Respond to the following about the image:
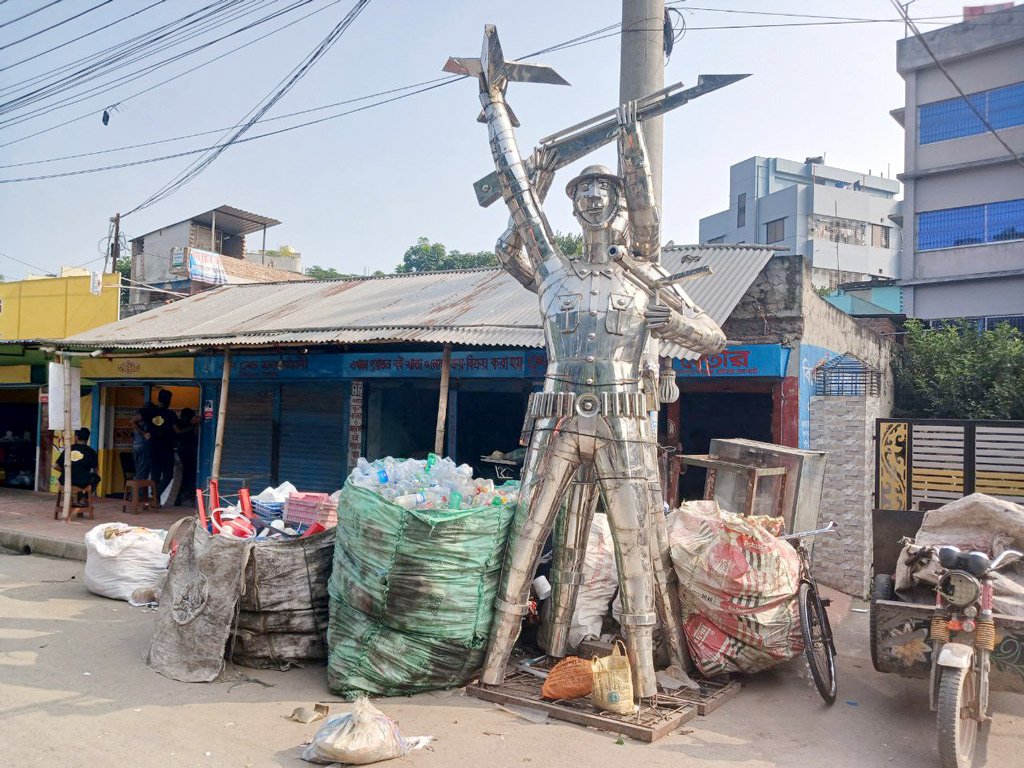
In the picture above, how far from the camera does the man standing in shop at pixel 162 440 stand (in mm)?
11922

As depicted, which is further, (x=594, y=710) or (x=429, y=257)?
(x=429, y=257)

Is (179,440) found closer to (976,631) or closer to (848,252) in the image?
(976,631)

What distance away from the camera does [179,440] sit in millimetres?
12789

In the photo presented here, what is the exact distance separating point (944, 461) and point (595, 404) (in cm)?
466

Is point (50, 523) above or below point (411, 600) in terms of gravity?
below

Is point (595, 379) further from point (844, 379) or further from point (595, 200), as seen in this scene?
point (844, 379)

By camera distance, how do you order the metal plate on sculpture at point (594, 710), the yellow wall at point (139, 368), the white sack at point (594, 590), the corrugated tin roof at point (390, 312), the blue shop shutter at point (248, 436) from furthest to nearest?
the yellow wall at point (139, 368)
the blue shop shutter at point (248, 436)
the corrugated tin roof at point (390, 312)
the white sack at point (594, 590)
the metal plate on sculpture at point (594, 710)

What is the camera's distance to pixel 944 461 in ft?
24.7

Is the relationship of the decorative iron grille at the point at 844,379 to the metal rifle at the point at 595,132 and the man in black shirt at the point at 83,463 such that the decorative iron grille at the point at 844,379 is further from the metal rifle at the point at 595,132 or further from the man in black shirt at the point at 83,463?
the man in black shirt at the point at 83,463

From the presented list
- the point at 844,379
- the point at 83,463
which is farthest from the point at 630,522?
the point at 83,463

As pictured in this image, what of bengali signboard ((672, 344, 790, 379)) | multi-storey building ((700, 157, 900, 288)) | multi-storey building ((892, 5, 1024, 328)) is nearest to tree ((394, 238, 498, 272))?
multi-storey building ((700, 157, 900, 288))

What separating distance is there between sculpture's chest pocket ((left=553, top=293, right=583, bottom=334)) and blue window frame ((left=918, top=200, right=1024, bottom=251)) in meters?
20.5

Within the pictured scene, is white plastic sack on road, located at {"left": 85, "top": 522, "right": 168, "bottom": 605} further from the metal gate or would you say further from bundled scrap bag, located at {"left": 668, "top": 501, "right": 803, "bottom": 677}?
the metal gate

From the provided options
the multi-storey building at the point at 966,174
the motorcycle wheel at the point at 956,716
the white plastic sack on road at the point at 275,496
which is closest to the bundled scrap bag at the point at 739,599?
the motorcycle wheel at the point at 956,716
